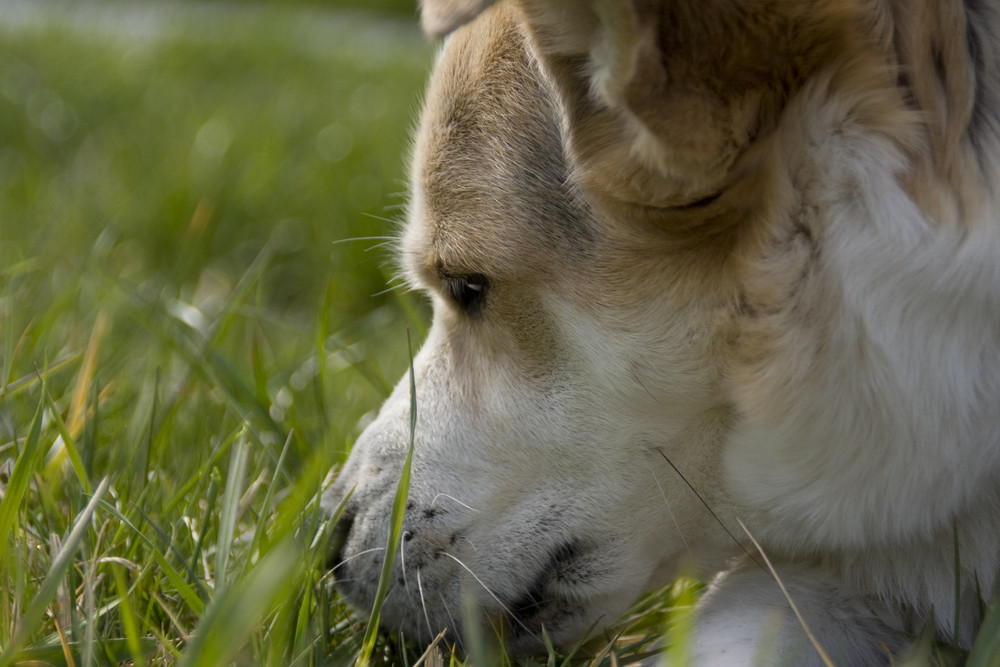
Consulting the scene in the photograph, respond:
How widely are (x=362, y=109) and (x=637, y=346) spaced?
158 inches

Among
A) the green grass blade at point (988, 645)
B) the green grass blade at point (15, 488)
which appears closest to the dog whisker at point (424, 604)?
the green grass blade at point (15, 488)

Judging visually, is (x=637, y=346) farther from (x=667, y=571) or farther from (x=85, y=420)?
(x=85, y=420)

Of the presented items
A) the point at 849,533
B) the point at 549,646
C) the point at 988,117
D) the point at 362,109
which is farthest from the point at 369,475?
the point at 362,109

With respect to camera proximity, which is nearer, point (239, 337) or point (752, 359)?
point (752, 359)

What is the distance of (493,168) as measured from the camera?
1492mm

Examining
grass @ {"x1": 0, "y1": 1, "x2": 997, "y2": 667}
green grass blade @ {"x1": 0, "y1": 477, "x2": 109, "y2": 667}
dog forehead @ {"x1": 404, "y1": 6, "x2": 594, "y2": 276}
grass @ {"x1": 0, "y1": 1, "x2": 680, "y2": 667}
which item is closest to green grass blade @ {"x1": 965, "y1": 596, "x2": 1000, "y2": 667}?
grass @ {"x1": 0, "y1": 1, "x2": 997, "y2": 667}

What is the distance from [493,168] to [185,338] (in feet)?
3.40

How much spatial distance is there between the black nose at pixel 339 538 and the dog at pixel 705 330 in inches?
0.8

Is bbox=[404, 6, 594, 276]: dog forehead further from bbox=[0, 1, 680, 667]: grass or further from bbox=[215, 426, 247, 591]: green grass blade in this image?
bbox=[215, 426, 247, 591]: green grass blade

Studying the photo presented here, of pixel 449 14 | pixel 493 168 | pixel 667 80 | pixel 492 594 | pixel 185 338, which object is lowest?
pixel 492 594

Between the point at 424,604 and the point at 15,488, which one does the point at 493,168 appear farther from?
the point at 15,488

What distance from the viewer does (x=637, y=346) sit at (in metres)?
1.40

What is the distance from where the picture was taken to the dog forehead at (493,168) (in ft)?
4.77

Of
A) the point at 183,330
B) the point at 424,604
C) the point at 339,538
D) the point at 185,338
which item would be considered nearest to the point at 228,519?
the point at 339,538
